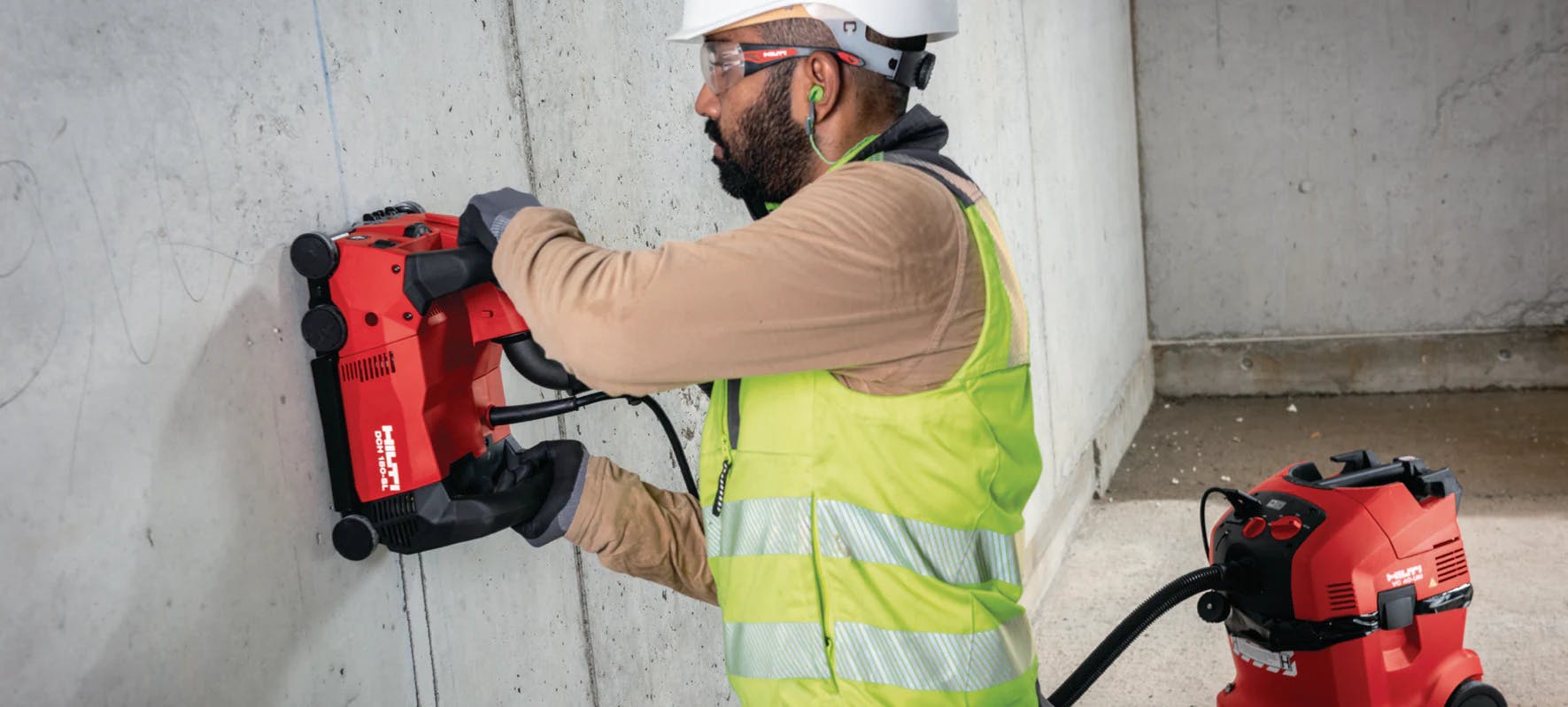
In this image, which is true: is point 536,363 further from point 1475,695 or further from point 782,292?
point 1475,695

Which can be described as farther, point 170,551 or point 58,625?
point 170,551

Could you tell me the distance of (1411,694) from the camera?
2230 millimetres

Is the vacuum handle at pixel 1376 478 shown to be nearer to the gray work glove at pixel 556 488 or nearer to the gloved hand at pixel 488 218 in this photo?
the gray work glove at pixel 556 488

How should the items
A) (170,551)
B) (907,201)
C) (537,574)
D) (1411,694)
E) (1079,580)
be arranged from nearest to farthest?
(170,551), (907,201), (537,574), (1411,694), (1079,580)

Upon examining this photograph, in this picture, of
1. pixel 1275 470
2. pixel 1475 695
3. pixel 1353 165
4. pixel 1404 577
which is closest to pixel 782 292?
pixel 1404 577

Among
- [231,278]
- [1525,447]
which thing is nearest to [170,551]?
[231,278]

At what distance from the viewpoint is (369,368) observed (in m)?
1.28

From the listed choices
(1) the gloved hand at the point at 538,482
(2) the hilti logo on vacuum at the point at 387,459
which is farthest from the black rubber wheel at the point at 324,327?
(1) the gloved hand at the point at 538,482

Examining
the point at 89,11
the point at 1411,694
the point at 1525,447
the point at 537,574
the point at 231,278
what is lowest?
the point at 1525,447

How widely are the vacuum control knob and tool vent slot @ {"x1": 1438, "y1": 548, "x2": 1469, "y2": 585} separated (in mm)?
375

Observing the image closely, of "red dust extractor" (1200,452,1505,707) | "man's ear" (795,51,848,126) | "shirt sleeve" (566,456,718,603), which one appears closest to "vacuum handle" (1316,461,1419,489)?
"red dust extractor" (1200,452,1505,707)

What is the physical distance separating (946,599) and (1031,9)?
3.32 m

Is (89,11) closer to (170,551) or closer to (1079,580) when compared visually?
(170,551)

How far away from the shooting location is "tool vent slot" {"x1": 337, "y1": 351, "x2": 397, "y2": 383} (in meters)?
1.26
